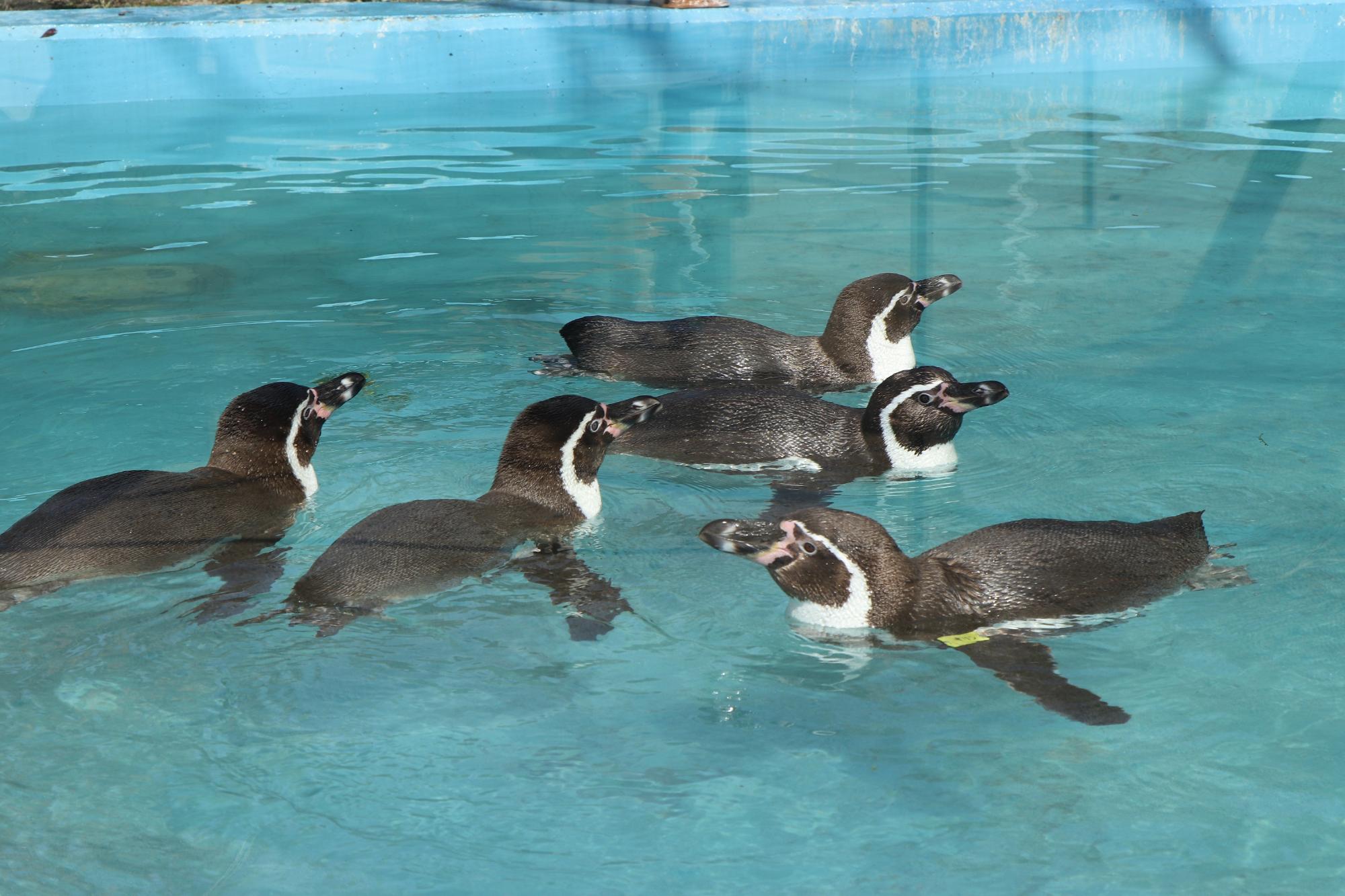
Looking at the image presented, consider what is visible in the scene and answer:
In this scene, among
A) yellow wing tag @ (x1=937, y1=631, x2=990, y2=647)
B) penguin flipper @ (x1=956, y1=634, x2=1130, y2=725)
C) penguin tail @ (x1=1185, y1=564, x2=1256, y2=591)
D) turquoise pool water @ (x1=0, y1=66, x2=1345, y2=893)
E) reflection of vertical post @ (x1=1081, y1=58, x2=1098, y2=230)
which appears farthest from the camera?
reflection of vertical post @ (x1=1081, y1=58, x2=1098, y2=230)

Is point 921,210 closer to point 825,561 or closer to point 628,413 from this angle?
point 628,413

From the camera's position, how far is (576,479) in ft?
12.6

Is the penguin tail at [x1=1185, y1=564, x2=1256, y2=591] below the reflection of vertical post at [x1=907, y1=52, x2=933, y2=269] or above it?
A: below

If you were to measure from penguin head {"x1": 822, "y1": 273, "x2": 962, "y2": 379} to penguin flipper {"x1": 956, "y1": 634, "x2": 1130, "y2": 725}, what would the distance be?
6.22 feet

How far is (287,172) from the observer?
27.0 ft

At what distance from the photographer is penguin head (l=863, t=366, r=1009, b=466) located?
13.5 ft

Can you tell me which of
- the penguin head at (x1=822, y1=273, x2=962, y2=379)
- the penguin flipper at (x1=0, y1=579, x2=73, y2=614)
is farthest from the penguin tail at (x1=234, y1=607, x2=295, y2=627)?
the penguin head at (x1=822, y1=273, x2=962, y2=379)

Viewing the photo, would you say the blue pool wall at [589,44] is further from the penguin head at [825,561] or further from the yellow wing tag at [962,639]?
the yellow wing tag at [962,639]

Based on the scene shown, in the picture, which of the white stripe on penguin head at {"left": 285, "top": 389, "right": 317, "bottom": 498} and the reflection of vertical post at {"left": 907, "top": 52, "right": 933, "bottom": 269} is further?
the reflection of vertical post at {"left": 907, "top": 52, "right": 933, "bottom": 269}

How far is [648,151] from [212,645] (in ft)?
20.1

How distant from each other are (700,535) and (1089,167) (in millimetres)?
5872

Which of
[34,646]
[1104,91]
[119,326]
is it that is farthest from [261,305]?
[1104,91]

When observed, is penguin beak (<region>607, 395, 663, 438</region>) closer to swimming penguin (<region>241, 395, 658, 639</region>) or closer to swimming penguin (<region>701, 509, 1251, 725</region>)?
swimming penguin (<region>241, 395, 658, 639</region>)

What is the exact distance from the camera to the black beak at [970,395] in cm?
408
